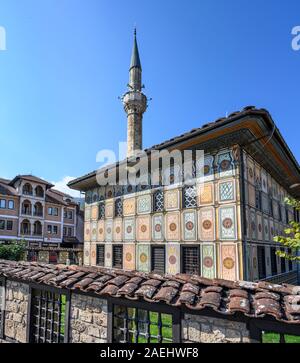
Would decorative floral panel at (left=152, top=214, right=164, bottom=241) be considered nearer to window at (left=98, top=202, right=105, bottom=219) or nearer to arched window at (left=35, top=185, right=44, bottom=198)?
window at (left=98, top=202, right=105, bottom=219)

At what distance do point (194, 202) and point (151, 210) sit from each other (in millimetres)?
1796

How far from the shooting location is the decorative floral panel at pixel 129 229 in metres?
Answer: 10.4

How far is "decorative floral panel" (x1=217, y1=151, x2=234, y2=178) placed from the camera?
7850 mm

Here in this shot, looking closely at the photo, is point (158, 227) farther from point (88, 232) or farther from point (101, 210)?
point (88, 232)

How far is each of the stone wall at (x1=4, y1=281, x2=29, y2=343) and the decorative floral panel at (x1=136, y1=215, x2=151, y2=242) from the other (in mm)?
4879

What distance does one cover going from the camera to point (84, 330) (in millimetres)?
4164

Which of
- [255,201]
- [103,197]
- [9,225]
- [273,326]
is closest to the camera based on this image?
[273,326]

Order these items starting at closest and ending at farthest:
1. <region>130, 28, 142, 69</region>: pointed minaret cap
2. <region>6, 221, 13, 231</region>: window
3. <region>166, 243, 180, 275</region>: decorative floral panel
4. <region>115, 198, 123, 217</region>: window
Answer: <region>166, 243, 180, 275</region>: decorative floral panel → <region>115, 198, 123, 217</region>: window → <region>130, 28, 142, 69</region>: pointed minaret cap → <region>6, 221, 13, 231</region>: window

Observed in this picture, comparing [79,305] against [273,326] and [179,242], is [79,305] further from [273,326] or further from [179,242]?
[179,242]

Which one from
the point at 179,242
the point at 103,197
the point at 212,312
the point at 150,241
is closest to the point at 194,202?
the point at 179,242

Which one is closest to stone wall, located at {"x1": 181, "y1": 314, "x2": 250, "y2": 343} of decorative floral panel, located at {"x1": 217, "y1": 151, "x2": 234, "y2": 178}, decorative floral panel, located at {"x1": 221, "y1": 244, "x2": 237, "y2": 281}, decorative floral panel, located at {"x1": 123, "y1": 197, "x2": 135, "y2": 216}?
decorative floral panel, located at {"x1": 221, "y1": 244, "x2": 237, "y2": 281}

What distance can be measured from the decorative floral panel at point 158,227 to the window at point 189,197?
1074 millimetres

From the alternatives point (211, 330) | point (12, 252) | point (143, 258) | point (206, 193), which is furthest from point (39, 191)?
point (211, 330)
